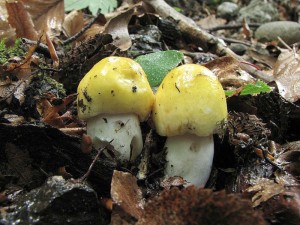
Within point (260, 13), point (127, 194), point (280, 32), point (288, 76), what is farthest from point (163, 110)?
point (260, 13)

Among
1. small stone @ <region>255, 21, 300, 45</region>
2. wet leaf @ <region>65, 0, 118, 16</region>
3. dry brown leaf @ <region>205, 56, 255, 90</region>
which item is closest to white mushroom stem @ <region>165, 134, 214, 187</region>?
dry brown leaf @ <region>205, 56, 255, 90</region>

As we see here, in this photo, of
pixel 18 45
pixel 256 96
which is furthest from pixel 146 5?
pixel 256 96

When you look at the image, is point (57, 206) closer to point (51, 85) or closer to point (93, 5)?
point (51, 85)

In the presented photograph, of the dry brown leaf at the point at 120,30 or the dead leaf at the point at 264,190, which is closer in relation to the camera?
the dead leaf at the point at 264,190

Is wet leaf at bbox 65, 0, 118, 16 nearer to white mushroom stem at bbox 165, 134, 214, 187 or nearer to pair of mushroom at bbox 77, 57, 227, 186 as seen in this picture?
pair of mushroom at bbox 77, 57, 227, 186

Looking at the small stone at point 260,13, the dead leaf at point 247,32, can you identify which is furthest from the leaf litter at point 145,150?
the small stone at point 260,13

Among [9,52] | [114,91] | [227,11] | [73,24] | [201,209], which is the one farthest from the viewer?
[227,11]

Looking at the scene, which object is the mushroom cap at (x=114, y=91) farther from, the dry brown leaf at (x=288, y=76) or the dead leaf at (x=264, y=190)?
the dry brown leaf at (x=288, y=76)
